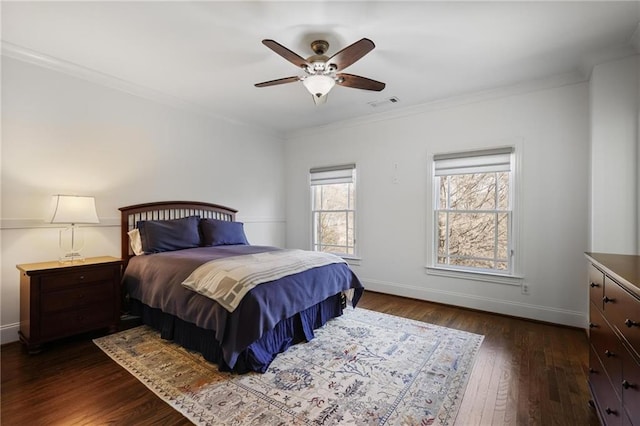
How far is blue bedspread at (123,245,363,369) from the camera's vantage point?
2143mm

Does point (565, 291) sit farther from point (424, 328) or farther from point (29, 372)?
point (29, 372)

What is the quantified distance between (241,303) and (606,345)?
85.0 inches

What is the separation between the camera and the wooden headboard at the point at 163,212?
3.50 meters

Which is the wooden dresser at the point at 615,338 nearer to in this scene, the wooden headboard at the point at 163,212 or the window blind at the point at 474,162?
the window blind at the point at 474,162

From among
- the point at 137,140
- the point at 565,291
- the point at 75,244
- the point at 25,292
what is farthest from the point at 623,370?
the point at 137,140

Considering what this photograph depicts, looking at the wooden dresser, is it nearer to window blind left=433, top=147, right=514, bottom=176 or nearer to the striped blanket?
window blind left=433, top=147, right=514, bottom=176

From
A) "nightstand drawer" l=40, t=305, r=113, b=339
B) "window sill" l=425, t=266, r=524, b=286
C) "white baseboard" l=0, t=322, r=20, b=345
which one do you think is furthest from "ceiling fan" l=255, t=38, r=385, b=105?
"white baseboard" l=0, t=322, r=20, b=345

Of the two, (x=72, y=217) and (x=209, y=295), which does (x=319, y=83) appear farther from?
(x=72, y=217)

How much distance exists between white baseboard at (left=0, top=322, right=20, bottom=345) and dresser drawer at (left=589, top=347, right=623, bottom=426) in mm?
4393

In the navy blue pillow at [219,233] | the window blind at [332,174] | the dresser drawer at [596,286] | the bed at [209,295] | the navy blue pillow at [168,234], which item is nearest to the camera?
the dresser drawer at [596,286]

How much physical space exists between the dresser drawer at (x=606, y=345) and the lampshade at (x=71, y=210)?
393 centimetres

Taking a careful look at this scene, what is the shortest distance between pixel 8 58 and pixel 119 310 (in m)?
2.56

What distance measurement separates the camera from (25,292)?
2564 millimetres

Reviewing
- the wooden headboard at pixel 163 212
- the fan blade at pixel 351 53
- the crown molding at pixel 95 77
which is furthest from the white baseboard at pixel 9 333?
the fan blade at pixel 351 53
